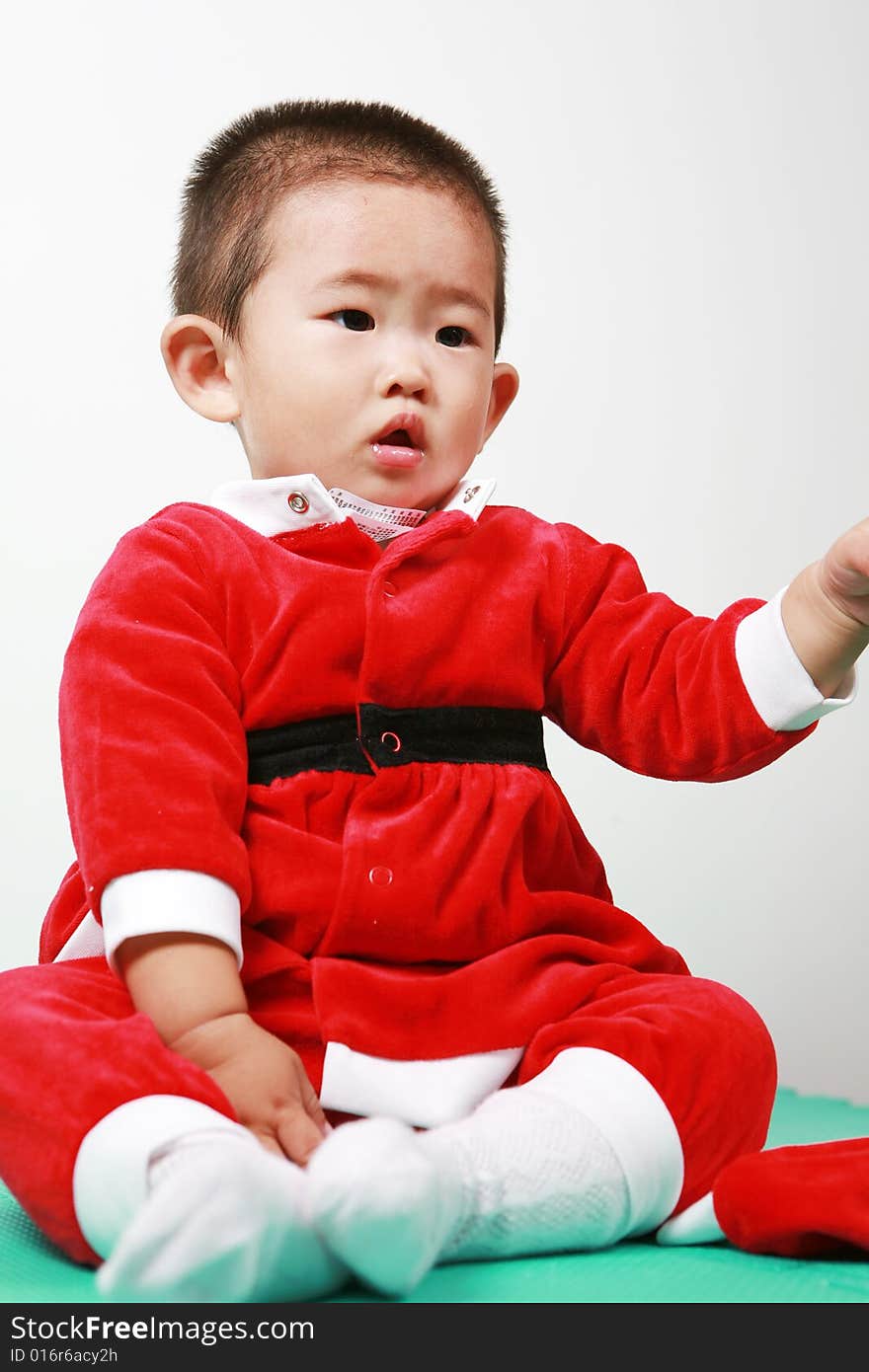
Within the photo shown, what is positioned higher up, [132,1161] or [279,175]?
[279,175]

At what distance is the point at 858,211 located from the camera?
217 centimetres

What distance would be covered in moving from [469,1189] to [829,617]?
0.44 metres

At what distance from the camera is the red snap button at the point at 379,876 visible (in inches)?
38.1

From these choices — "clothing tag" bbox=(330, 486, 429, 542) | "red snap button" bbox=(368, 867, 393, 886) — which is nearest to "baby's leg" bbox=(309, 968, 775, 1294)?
"red snap button" bbox=(368, 867, 393, 886)

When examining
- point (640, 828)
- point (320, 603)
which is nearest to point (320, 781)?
point (320, 603)

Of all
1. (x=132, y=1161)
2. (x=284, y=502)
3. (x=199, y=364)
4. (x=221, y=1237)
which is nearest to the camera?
(x=221, y=1237)

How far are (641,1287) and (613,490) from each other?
1.48 meters

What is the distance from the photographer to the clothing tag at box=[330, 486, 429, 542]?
3.60 feet

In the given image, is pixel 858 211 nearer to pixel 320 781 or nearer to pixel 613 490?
pixel 613 490

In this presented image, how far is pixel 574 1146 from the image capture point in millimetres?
807

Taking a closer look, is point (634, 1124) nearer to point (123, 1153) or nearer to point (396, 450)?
point (123, 1153)

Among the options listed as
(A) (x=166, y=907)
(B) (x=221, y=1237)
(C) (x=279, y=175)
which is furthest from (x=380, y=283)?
(B) (x=221, y=1237)

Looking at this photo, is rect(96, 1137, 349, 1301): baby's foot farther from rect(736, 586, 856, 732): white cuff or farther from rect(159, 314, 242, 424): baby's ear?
rect(159, 314, 242, 424): baby's ear

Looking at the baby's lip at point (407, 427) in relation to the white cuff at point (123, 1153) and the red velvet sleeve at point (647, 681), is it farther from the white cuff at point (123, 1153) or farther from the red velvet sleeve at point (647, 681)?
the white cuff at point (123, 1153)
